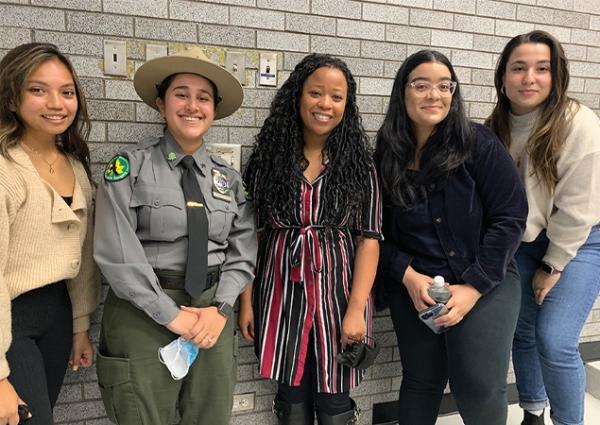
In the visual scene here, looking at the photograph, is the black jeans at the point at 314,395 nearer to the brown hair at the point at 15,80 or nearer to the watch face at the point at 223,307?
the watch face at the point at 223,307

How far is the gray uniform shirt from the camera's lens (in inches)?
54.5

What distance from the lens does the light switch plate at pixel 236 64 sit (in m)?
1.94

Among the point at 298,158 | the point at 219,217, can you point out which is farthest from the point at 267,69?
the point at 219,217

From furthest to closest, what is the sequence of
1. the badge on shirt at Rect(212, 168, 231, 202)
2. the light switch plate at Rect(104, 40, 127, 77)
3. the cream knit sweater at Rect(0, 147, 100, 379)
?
the light switch plate at Rect(104, 40, 127, 77), the badge on shirt at Rect(212, 168, 231, 202), the cream knit sweater at Rect(0, 147, 100, 379)

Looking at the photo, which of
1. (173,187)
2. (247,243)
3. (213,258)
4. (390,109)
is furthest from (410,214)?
(173,187)

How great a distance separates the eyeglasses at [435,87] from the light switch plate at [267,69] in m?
0.64

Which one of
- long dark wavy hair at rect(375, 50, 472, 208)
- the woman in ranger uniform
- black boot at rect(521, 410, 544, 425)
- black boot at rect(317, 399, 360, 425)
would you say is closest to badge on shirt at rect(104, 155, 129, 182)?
the woman in ranger uniform

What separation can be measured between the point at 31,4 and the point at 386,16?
1.50 m

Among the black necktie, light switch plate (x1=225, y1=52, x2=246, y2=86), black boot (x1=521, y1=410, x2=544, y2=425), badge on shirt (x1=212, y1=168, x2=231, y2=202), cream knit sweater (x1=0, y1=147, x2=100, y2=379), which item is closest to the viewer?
cream knit sweater (x1=0, y1=147, x2=100, y2=379)

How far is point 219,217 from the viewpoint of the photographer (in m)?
1.56

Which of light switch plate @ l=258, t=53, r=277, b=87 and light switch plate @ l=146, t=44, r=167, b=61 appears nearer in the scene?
light switch plate @ l=146, t=44, r=167, b=61

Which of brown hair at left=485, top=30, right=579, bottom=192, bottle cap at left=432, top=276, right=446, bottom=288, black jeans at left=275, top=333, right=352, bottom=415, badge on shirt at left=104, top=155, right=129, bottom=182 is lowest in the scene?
black jeans at left=275, top=333, right=352, bottom=415

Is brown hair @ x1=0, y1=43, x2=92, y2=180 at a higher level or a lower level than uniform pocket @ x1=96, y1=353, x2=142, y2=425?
higher

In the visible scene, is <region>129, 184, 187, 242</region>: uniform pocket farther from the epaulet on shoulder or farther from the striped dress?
the striped dress
